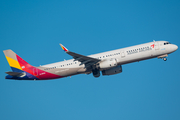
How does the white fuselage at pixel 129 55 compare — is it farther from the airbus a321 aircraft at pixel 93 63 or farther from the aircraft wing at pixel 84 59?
the aircraft wing at pixel 84 59

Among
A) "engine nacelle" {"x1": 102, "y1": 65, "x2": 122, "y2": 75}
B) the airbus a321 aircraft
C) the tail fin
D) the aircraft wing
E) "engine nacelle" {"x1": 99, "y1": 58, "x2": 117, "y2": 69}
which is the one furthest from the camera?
"engine nacelle" {"x1": 102, "y1": 65, "x2": 122, "y2": 75}

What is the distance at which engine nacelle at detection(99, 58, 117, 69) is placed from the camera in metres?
43.6

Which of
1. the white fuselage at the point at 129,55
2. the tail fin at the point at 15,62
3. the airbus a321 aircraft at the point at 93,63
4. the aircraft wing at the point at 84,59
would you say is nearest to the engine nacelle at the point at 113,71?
the airbus a321 aircraft at the point at 93,63

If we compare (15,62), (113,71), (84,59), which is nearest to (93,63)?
(84,59)

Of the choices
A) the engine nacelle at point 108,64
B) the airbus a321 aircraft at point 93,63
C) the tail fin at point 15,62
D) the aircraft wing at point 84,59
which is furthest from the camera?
the tail fin at point 15,62

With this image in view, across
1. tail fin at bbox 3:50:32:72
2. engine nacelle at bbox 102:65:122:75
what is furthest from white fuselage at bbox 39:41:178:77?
tail fin at bbox 3:50:32:72

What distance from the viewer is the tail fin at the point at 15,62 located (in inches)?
1891

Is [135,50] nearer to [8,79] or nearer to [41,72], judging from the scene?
[41,72]

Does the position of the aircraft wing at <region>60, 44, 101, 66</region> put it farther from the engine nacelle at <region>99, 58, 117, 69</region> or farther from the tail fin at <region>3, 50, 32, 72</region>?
the tail fin at <region>3, 50, 32, 72</region>

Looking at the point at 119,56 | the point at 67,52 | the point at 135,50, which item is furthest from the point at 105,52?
the point at 67,52

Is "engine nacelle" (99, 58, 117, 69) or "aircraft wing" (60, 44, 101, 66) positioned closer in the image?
"aircraft wing" (60, 44, 101, 66)

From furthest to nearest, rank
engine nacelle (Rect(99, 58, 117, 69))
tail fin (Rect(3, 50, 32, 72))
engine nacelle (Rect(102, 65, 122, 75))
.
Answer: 1. engine nacelle (Rect(102, 65, 122, 75))
2. tail fin (Rect(3, 50, 32, 72))
3. engine nacelle (Rect(99, 58, 117, 69))

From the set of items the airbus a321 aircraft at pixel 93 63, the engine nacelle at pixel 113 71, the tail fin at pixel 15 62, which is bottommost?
the engine nacelle at pixel 113 71

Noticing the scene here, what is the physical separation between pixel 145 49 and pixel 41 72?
22.3 metres
